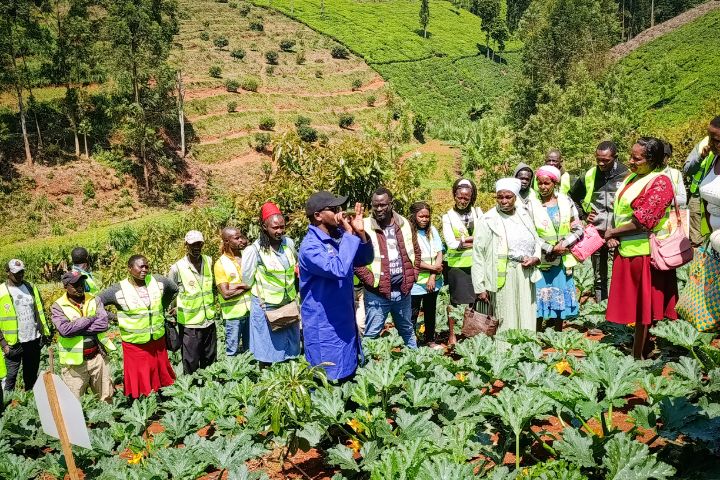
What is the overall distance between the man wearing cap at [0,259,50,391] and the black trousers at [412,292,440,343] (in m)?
4.81

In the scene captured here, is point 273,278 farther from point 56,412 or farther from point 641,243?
point 641,243

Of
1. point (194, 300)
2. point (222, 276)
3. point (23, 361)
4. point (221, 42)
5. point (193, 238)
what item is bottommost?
point (23, 361)

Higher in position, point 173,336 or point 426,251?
point 426,251

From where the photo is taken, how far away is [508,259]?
16.4 ft

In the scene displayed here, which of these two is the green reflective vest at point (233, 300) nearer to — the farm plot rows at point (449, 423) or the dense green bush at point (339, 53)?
the farm plot rows at point (449, 423)

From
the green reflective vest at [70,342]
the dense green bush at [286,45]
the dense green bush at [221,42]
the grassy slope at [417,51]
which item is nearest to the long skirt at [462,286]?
the green reflective vest at [70,342]

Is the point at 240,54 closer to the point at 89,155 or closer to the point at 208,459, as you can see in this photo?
the point at 89,155

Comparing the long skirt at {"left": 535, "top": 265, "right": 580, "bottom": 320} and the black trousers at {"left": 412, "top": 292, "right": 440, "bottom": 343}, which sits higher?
the long skirt at {"left": 535, "top": 265, "right": 580, "bottom": 320}

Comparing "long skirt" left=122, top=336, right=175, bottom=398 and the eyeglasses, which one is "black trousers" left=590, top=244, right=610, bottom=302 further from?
"long skirt" left=122, top=336, right=175, bottom=398

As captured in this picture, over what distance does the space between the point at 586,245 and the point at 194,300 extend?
4.28 metres

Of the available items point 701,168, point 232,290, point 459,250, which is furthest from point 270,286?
point 701,168

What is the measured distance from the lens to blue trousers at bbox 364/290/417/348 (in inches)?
210

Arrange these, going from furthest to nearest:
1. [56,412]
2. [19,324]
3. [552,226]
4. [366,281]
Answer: [19,324] → [552,226] → [366,281] → [56,412]

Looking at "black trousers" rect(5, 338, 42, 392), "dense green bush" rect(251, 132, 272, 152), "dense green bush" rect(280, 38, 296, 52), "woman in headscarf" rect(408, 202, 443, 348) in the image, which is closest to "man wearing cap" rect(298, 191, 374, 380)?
"woman in headscarf" rect(408, 202, 443, 348)
